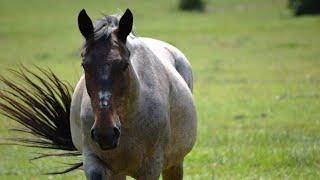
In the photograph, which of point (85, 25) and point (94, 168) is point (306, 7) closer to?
point (94, 168)

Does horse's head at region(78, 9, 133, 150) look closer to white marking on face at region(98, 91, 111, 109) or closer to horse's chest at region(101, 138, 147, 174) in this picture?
white marking on face at region(98, 91, 111, 109)

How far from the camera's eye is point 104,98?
4773mm

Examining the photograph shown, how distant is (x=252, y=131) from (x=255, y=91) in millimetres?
5733

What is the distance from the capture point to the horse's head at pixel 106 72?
471 cm

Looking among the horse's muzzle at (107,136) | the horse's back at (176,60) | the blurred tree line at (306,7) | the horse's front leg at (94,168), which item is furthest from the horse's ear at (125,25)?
the blurred tree line at (306,7)

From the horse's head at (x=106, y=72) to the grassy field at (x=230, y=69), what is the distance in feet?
4.82

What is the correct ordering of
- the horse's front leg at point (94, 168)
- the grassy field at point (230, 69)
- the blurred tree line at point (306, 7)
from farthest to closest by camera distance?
1. the blurred tree line at point (306, 7)
2. the grassy field at point (230, 69)
3. the horse's front leg at point (94, 168)

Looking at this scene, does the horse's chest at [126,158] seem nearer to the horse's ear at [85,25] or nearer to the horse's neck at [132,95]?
the horse's neck at [132,95]

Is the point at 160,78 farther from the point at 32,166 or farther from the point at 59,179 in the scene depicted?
the point at 32,166

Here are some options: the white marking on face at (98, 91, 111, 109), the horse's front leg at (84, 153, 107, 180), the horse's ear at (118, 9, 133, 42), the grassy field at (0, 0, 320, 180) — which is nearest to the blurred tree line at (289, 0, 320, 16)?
the grassy field at (0, 0, 320, 180)

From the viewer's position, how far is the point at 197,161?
9.57 m

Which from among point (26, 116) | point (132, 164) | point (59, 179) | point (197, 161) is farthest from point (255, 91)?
point (132, 164)

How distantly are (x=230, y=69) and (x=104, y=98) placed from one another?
58.2ft

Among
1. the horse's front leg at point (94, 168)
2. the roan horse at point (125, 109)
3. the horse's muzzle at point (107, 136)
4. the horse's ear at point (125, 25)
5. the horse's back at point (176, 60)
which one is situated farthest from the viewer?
the horse's back at point (176, 60)
